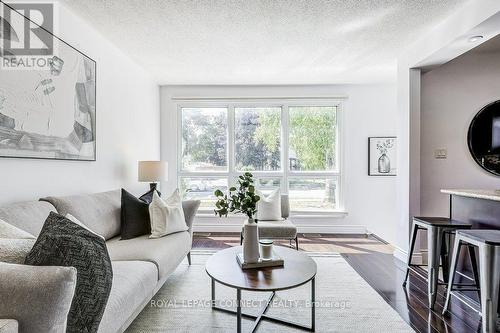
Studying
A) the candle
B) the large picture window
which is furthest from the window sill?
the candle

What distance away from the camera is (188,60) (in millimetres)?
3490

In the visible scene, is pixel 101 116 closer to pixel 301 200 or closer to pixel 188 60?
pixel 188 60

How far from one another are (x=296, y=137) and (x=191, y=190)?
81.9 inches

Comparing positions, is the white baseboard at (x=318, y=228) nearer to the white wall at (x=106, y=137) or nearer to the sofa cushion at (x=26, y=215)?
the white wall at (x=106, y=137)

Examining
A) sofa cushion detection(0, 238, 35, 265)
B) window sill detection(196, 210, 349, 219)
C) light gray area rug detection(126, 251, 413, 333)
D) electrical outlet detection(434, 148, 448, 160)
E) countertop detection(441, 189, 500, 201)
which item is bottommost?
light gray area rug detection(126, 251, 413, 333)

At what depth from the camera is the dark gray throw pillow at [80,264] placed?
1.04 metres

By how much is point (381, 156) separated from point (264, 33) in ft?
9.79

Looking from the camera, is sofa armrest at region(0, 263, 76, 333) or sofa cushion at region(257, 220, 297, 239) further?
sofa cushion at region(257, 220, 297, 239)

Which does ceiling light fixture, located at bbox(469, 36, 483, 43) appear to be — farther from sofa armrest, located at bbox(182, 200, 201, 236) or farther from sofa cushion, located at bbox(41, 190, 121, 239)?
sofa cushion, located at bbox(41, 190, 121, 239)

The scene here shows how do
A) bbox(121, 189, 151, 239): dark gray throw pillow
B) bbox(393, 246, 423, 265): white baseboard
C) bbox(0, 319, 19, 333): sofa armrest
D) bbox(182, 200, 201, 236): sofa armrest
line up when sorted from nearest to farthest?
bbox(0, 319, 19, 333): sofa armrest
bbox(121, 189, 151, 239): dark gray throw pillow
bbox(182, 200, 201, 236): sofa armrest
bbox(393, 246, 423, 265): white baseboard

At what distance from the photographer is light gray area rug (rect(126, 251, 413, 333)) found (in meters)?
1.91

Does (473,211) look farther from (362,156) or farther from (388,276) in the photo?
(362,156)

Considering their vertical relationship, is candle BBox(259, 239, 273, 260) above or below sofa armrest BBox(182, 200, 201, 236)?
below

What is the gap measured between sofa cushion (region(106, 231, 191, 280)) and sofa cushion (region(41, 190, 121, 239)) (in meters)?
0.14
